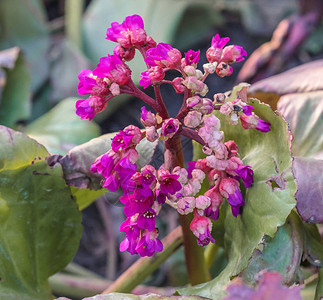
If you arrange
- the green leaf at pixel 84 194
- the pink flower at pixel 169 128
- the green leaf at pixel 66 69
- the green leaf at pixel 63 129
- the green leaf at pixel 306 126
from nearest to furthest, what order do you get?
the pink flower at pixel 169 128 → the green leaf at pixel 306 126 → the green leaf at pixel 84 194 → the green leaf at pixel 63 129 → the green leaf at pixel 66 69

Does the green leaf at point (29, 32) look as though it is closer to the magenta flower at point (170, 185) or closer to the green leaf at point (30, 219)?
the green leaf at point (30, 219)

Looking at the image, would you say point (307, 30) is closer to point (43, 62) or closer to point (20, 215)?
point (43, 62)

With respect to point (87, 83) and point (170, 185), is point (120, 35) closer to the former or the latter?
point (87, 83)

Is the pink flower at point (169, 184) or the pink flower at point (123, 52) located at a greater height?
the pink flower at point (123, 52)

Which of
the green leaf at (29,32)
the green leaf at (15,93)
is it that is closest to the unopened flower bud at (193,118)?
the green leaf at (15,93)

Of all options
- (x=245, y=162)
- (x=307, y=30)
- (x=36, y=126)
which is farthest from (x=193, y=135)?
(x=307, y=30)

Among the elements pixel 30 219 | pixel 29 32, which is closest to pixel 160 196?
pixel 30 219

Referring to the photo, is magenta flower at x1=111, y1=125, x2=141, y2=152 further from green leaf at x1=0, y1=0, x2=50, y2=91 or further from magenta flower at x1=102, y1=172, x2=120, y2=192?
green leaf at x1=0, y1=0, x2=50, y2=91
